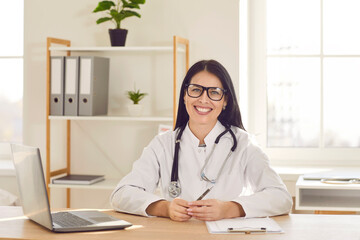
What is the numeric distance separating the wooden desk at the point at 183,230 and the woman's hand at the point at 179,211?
21 millimetres

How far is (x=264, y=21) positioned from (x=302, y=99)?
600mm

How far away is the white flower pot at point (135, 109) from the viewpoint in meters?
3.55

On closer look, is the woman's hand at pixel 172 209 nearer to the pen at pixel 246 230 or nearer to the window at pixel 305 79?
the pen at pixel 246 230

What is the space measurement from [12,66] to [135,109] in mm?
1252

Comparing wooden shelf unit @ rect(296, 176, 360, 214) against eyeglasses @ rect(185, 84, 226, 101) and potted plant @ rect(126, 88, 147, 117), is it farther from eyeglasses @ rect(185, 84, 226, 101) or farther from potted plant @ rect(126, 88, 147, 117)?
potted plant @ rect(126, 88, 147, 117)

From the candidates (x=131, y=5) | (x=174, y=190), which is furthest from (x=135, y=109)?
(x=174, y=190)

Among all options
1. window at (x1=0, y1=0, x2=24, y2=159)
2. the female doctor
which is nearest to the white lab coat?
the female doctor

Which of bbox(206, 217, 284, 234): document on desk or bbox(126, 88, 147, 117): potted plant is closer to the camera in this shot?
bbox(206, 217, 284, 234): document on desk

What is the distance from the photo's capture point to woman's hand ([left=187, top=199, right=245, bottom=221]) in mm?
1933

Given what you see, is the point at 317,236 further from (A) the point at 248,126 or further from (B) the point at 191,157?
(A) the point at 248,126

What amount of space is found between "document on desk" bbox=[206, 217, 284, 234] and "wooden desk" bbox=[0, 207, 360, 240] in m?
0.03

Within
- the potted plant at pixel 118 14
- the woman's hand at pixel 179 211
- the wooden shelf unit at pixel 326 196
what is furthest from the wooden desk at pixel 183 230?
the potted plant at pixel 118 14

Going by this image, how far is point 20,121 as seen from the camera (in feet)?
14.0

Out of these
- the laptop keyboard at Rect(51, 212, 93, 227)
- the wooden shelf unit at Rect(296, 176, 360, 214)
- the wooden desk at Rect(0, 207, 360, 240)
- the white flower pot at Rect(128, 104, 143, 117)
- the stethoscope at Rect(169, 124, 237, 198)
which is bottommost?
the wooden shelf unit at Rect(296, 176, 360, 214)
